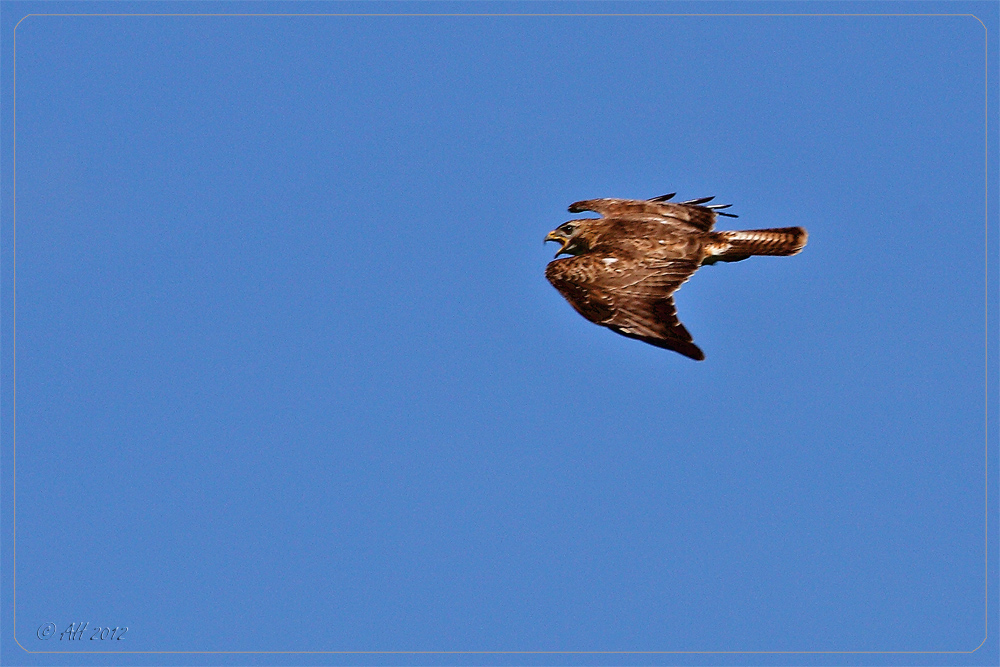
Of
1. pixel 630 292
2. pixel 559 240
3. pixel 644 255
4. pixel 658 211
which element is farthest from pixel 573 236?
pixel 630 292

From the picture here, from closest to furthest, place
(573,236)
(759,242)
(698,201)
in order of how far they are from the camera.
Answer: (759,242), (573,236), (698,201)

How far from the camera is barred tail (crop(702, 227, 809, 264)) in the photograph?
22.4 meters

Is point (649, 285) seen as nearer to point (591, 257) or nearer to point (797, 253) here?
point (591, 257)

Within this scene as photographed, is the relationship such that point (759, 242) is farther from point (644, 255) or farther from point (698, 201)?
point (644, 255)

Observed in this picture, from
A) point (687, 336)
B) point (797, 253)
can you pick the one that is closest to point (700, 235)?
point (797, 253)

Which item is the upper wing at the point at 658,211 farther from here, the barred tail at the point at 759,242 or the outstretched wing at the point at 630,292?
the outstretched wing at the point at 630,292

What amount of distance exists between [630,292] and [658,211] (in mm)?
2693

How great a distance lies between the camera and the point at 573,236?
23.1 metres

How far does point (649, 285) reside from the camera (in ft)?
68.9

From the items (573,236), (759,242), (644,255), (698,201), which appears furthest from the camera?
(698,201)

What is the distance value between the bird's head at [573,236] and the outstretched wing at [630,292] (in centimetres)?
92

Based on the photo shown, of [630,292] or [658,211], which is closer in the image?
[630,292]

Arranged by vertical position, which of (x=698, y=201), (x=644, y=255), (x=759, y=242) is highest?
(x=698, y=201)

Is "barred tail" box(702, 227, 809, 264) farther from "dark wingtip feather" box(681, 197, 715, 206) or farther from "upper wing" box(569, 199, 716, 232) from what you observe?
"dark wingtip feather" box(681, 197, 715, 206)
